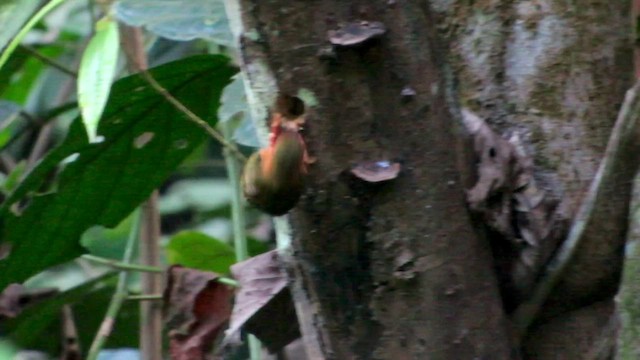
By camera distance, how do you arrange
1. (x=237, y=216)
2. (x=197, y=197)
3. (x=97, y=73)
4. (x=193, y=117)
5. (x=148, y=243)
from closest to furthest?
(x=97, y=73) → (x=193, y=117) → (x=237, y=216) → (x=148, y=243) → (x=197, y=197)

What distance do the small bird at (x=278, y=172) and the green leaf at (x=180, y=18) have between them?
1.50 ft

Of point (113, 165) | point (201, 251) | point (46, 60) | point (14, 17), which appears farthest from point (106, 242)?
point (14, 17)

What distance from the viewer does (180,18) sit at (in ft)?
3.16

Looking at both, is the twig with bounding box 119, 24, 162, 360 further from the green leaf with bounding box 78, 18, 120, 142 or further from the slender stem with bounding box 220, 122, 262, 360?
the green leaf with bounding box 78, 18, 120, 142

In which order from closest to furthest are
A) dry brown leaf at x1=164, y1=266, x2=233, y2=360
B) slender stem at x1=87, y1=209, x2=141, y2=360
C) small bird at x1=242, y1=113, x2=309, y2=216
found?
small bird at x1=242, y1=113, x2=309, y2=216
dry brown leaf at x1=164, y1=266, x2=233, y2=360
slender stem at x1=87, y1=209, x2=141, y2=360

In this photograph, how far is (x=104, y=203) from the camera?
950 millimetres

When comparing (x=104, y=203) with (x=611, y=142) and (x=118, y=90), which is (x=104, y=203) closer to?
(x=118, y=90)

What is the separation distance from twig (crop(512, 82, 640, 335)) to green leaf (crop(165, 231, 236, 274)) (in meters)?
0.68

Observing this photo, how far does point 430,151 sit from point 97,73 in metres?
0.22

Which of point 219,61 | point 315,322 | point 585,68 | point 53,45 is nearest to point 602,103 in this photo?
Result: point 585,68

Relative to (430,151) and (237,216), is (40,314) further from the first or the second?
(430,151)

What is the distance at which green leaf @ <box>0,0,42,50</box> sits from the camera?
2.61 feet

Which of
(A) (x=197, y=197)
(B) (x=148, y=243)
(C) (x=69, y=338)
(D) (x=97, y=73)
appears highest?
(D) (x=97, y=73)

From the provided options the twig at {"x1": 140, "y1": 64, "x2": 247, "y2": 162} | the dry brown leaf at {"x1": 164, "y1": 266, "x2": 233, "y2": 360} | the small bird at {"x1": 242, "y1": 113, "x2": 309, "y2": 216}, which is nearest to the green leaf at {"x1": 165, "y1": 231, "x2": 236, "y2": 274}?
the dry brown leaf at {"x1": 164, "y1": 266, "x2": 233, "y2": 360}
